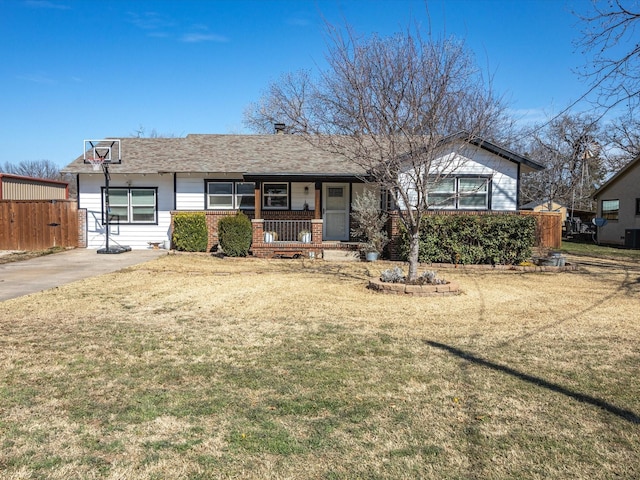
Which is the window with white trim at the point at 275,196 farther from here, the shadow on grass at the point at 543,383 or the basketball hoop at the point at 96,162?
the shadow on grass at the point at 543,383

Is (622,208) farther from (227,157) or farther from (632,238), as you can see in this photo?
(227,157)

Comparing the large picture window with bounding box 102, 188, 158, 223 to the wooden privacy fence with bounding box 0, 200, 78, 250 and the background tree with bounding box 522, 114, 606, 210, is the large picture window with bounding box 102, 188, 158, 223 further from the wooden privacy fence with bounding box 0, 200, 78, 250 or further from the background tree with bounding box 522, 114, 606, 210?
the background tree with bounding box 522, 114, 606, 210

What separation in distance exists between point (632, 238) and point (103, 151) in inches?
891

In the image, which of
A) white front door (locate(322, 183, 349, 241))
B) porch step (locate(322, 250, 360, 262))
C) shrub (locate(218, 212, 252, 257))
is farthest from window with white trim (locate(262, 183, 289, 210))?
porch step (locate(322, 250, 360, 262))

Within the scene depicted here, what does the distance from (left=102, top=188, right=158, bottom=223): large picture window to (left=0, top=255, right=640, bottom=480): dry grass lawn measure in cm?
1043

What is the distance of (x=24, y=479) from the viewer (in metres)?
2.96

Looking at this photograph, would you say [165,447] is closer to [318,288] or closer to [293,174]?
[318,288]

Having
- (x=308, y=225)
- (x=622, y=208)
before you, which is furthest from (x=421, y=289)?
(x=622, y=208)

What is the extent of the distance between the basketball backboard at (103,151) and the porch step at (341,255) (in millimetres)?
8435

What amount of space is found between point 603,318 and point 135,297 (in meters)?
7.76

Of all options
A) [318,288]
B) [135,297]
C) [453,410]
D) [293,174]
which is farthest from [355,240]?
[453,410]

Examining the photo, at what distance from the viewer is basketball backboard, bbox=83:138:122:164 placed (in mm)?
18375

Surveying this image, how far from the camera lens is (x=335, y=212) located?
18.8 meters

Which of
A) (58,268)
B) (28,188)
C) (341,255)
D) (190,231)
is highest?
(28,188)
